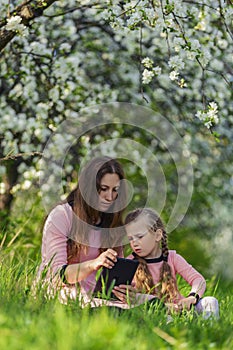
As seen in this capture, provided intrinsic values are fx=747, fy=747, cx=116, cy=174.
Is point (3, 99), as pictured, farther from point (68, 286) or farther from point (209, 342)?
point (209, 342)

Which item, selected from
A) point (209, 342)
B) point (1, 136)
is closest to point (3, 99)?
point (1, 136)

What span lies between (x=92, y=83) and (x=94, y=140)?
0.54 metres

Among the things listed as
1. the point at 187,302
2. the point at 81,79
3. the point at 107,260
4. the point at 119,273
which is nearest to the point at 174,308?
the point at 187,302

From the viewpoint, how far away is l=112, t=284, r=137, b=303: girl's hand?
3.47m

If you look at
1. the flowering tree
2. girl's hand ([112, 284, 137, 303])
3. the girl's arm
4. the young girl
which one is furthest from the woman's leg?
the flowering tree

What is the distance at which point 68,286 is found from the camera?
360cm

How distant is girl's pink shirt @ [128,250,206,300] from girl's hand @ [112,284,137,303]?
1.05ft

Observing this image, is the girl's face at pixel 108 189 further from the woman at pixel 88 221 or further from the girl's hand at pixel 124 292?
the girl's hand at pixel 124 292

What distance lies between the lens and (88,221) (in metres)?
3.84

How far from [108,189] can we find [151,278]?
503 millimetres

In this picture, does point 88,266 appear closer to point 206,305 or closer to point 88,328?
point 206,305

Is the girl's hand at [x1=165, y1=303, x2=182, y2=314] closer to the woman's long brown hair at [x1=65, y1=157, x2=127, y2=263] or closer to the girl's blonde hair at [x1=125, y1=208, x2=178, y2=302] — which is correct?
the girl's blonde hair at [x1=125, y1=208, x2=178, y2=302]

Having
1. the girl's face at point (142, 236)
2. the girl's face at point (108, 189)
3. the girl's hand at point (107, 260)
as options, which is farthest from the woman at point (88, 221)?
the girl's hand at point (107, 260)

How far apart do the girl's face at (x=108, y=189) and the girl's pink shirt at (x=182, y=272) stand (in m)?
0.34
